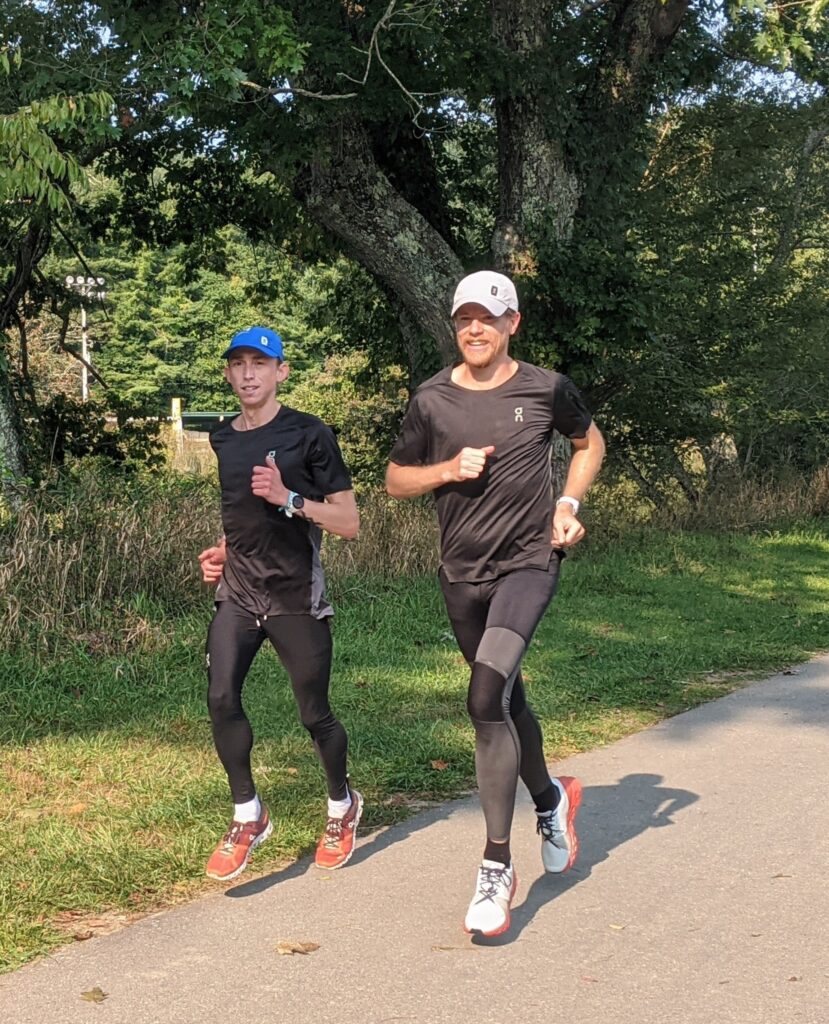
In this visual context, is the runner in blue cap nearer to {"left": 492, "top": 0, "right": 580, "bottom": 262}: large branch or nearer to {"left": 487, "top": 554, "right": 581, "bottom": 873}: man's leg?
{"left": 487, "top": 554, "right": 581, "bottom": 873}: man's leg

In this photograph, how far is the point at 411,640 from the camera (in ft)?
31.8

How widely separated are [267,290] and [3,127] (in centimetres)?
1500

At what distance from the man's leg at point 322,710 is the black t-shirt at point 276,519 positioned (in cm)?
6

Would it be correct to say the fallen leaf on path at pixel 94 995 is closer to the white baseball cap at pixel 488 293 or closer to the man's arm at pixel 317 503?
the man's arm at pixel 317 503

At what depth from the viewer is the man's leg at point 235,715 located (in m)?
4.77

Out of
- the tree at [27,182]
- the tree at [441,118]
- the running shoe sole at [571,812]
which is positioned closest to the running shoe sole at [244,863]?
the running shoe sole at [571,812]

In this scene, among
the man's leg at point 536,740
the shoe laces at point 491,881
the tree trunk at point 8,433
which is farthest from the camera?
the tree trunk at point 8,433

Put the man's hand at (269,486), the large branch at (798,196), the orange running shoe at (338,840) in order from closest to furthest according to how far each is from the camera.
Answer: the man's hand at (269,486)
the orange running shoe at (338,840)
the large branch at (798,196)

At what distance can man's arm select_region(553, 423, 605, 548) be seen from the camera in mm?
4516

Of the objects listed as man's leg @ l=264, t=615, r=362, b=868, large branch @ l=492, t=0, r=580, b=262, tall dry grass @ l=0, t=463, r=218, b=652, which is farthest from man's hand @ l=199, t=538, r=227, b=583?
large branch @ l=492, t=0, r=580, b=262

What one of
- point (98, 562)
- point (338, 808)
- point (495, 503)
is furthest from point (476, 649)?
point (98, 562)

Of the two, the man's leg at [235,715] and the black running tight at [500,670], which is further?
the man's leg at [235,715]

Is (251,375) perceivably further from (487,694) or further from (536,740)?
(536,740)

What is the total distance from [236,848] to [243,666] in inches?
25.5
